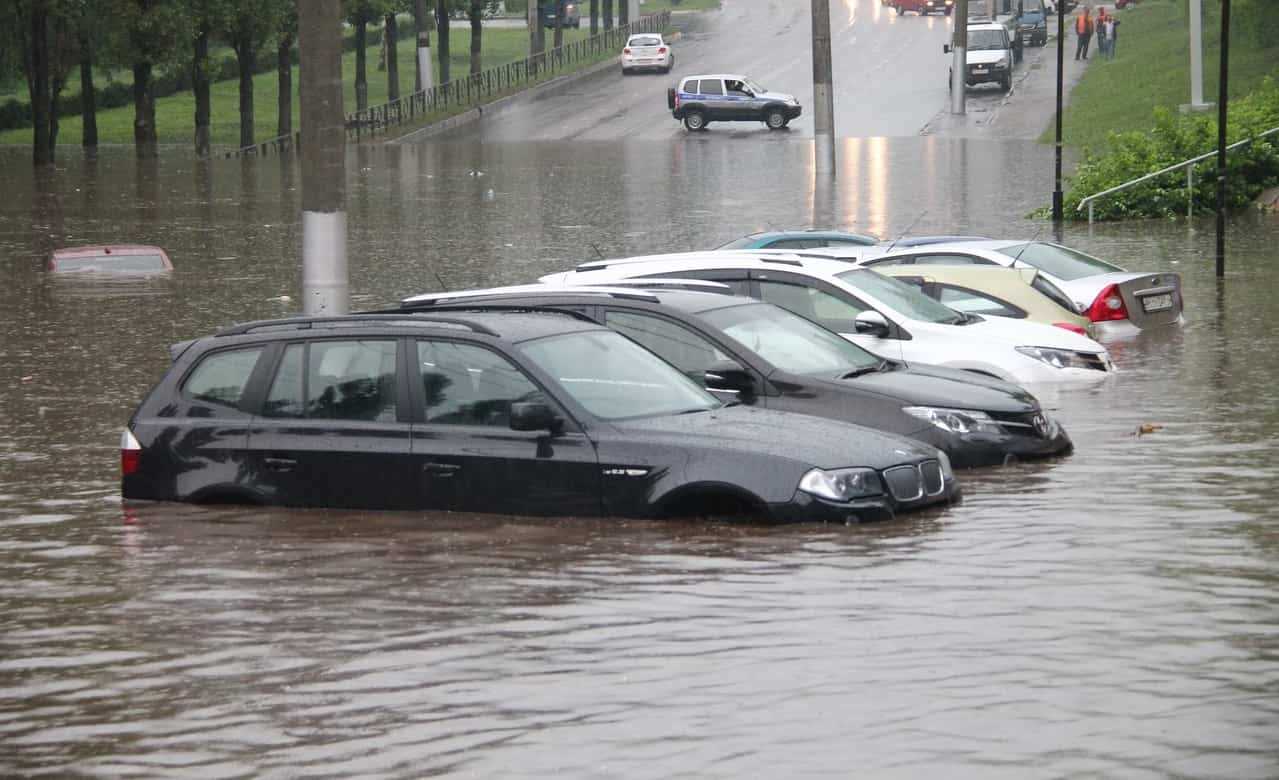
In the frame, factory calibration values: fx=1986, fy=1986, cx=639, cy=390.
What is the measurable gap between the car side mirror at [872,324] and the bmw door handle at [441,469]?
448cm

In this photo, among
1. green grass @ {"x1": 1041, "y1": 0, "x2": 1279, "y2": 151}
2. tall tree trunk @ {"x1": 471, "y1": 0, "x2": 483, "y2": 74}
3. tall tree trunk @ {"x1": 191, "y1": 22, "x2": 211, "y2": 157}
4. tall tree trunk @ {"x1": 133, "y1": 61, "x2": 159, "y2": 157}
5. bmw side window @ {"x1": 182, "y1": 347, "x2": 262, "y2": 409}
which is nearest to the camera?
bmw side window @ {"x1": 182, "y1": 347, "x2": 262, "y2": 409}

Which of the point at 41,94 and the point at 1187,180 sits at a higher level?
the point at 41,94

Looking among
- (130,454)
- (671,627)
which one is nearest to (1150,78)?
(130,454)

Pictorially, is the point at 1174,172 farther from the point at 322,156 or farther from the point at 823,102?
the point at 322,156

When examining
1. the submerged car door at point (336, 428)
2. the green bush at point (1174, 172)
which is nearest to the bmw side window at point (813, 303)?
the submerged car door at point (336, 428)

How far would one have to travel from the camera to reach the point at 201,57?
6525 centimetres

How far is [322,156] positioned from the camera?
1597cm

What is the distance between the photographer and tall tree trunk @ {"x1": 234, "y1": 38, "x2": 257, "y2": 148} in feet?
216

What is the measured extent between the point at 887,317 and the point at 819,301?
55 centimetres

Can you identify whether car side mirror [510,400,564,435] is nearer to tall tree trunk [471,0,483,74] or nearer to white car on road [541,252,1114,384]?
white car on road [541,252,1114,384]

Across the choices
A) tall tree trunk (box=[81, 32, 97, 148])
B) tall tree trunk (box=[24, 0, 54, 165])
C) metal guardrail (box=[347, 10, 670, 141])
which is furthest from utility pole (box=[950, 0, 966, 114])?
tall tree trunk (box=[81, 32, 97, 148])

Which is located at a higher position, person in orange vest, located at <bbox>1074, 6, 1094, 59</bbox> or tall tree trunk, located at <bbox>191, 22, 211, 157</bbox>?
person in orange vest, located at <bbox>1074, 6, 1094, 59</bbox>

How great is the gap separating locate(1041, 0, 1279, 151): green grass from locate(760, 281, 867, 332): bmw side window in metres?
31.4

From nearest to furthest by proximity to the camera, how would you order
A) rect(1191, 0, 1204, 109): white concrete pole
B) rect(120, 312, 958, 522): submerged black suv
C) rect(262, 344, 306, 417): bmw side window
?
rect(120, 312, 958, 522): submerged black suv < rect(262, 344, 306, 417): bmw side window < rect(1191, 0, 1204, 109): white concrete pole
